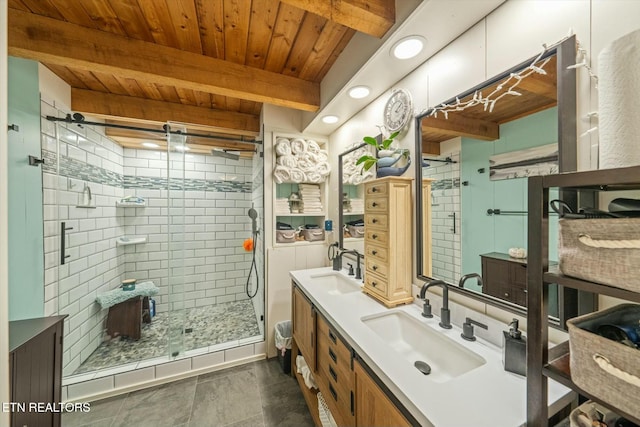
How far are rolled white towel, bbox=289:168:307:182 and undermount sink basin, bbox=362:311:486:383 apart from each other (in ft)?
4.90

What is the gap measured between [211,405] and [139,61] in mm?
2434

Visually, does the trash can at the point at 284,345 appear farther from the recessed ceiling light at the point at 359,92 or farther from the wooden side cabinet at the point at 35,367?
the recessed ceiling light at the point at 359,92

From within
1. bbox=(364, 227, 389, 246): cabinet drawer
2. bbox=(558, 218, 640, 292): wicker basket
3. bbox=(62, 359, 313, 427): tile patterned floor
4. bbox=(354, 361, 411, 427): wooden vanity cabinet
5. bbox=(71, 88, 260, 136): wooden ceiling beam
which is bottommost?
bbox=(62, 359, 313, 427): tile patterned floor

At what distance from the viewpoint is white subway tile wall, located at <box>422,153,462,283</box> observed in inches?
44.8

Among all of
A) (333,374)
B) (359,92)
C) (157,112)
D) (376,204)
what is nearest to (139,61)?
(157,112)

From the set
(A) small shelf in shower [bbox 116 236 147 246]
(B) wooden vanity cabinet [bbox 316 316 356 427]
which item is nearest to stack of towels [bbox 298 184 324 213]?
(B) wooden vanity cabinet [bbox 316 316 356 427]

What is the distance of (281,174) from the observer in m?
2.22

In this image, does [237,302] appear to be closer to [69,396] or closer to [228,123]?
[69,396]

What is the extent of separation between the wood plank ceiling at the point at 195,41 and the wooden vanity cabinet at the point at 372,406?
1.56 m

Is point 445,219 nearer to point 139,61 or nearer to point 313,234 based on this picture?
point 313,234

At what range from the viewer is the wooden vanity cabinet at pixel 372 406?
2.32 feet

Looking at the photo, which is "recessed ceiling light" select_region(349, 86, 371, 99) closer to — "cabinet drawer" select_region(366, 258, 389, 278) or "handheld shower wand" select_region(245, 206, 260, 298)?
"cabinet drawer" select_region(366, 258, 389, 278)

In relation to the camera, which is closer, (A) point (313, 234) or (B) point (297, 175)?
(B) point (297, 175)

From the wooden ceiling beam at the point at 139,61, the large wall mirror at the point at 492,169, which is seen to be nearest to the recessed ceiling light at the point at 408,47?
the large wall mirror at the point at 492,169
